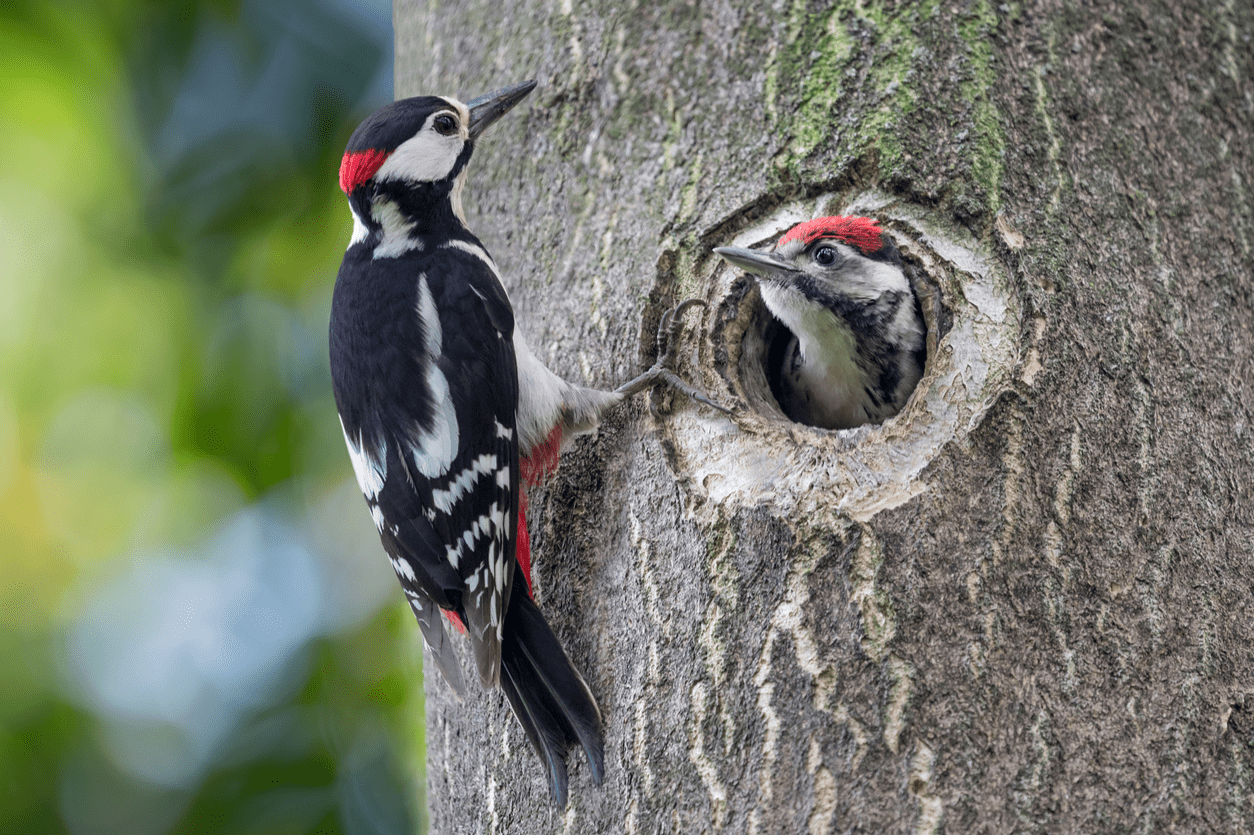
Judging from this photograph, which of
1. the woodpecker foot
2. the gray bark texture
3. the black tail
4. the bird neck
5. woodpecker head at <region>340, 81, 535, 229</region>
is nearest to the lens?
the gray bark texture

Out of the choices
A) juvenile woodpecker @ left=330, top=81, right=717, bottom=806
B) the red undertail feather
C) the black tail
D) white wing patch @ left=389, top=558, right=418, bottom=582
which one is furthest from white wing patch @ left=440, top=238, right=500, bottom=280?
the black tail

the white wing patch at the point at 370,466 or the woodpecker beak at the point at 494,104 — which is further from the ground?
the woodpecker beak at the point at 494,104

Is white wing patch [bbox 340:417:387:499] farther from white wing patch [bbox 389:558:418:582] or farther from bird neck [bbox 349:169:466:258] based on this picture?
bird neck [bbox 349:169:466:258]

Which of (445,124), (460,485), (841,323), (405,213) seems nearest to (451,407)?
(460,485)

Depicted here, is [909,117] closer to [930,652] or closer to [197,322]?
[930,652]

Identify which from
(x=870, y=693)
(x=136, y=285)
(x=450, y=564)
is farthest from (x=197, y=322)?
(x=870, y=693)

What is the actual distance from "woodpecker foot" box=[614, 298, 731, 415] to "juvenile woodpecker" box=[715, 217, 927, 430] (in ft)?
0.63

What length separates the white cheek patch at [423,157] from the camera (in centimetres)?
230

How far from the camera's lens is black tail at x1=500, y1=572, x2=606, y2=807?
1.76 meters

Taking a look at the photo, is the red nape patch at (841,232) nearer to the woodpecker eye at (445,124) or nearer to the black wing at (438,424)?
the black wing at (438,424)

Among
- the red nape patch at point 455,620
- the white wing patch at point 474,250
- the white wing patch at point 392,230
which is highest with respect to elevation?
the white wing patch at point 392,230

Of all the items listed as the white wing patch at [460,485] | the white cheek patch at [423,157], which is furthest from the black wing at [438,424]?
the white cheek patch at [423,157]

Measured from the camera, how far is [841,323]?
8.23ft

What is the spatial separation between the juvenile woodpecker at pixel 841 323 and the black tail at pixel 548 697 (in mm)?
881
